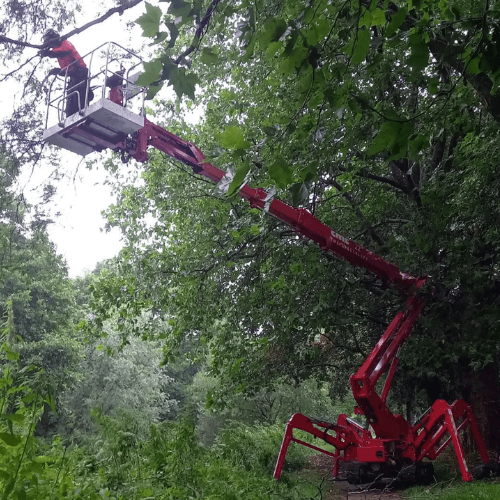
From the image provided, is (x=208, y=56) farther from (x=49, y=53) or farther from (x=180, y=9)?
(x=49, y=53)

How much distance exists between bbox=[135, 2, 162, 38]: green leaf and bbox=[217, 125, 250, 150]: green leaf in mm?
656

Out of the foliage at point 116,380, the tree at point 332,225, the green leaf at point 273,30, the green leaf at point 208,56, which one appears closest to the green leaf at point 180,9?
the green leaf at point 208,56

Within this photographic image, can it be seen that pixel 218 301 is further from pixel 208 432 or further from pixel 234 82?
pixel 208 432

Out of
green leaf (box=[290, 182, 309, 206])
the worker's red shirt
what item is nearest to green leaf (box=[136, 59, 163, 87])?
green leaf (box=[290, 182, 309, 206])

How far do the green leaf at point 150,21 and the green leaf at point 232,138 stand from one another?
2.15ft

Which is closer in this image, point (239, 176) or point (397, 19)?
point (239, 176)

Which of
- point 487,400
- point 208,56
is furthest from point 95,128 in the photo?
point 487,400

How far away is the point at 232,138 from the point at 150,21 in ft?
2.34

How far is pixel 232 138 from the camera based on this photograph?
2016mm

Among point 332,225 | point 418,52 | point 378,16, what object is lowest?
point 418,52

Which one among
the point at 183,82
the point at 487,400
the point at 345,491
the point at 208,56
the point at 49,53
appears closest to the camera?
the point at 183,82

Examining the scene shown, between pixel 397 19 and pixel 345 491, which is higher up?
pixel 397 19

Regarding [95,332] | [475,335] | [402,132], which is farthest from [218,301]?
[402,132]

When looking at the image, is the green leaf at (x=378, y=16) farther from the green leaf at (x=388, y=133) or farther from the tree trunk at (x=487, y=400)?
the tree trunk at (x=487, y=400)
